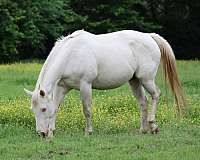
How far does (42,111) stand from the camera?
998 cm

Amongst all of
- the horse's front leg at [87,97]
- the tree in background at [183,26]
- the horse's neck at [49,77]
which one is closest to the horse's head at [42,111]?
the horse's neck at [49,77]

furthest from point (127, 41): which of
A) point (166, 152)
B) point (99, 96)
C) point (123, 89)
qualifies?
point (123, 89)

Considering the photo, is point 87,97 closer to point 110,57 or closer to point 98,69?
point 98,69

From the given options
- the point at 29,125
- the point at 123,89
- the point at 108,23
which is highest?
the point at 29,125

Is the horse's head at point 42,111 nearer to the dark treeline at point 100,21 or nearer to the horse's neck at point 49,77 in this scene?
the horse's neck at point 49,77

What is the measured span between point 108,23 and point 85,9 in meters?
2.19

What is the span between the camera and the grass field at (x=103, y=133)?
827 centimetres

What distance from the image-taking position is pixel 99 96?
16406mm

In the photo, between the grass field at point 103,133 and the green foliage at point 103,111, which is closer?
the grass field at point 103,133

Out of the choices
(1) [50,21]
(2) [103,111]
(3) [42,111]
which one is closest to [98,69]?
(3) [42,111]

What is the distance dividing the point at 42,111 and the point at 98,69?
1422 millimetres

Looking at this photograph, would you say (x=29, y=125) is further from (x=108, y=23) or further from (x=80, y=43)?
(x=108, y=23)

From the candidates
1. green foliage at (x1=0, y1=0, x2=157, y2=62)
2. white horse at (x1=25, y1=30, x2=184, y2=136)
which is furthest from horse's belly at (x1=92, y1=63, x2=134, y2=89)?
green foliage at (x1=0, y1=0, x2=157, y2=62)

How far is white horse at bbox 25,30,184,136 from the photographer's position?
33.3ft
